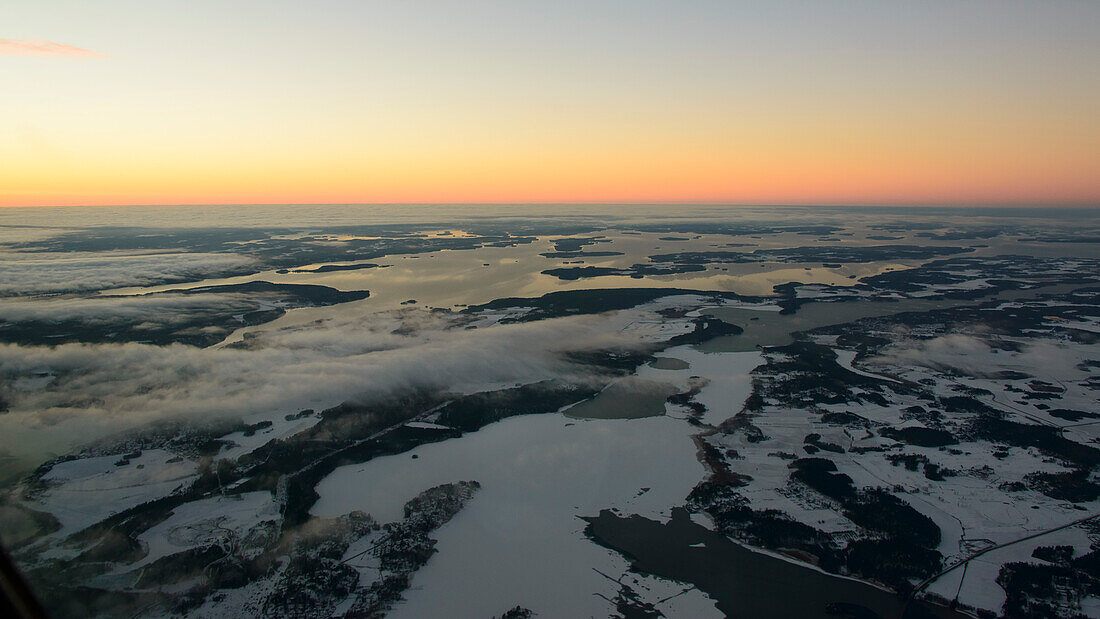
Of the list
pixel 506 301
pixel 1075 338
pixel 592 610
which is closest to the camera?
pixel 592 610

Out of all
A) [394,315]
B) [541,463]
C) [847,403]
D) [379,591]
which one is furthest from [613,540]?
[394,315]

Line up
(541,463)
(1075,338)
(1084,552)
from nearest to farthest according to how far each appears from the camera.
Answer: (1084,552) → (541,463) → (1075,338)

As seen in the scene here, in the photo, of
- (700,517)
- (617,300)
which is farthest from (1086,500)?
(617,300)

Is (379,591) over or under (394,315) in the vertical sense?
under

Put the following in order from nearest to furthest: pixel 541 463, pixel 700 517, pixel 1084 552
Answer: pixel 1084 552 → pixel 700 517 → pixel 541 463

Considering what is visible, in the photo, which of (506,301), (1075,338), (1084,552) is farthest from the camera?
(506,301)

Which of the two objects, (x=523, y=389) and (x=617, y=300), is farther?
(x=617, y=300)

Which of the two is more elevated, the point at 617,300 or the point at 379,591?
the point at 617,300

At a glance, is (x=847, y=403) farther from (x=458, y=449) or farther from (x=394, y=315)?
(x=394, y=315)

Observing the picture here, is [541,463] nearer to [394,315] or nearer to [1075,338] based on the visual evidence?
[394,315]
